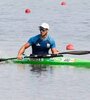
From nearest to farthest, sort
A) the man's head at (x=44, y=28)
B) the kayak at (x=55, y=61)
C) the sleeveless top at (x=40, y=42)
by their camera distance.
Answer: the man's head at (x=44, y=28)
the sleeveless top at (x=40, y=42)
the kayak at (x=55, y=61)

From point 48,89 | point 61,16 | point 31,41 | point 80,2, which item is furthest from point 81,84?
point 80,2

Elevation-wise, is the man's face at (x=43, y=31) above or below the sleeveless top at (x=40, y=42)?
above

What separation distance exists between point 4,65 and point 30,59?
0.91 meters

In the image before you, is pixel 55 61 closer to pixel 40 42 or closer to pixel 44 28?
pixel 40 42

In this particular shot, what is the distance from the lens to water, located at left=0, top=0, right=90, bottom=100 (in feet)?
63.9

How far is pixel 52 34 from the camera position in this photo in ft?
110

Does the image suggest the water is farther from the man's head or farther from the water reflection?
the man's head

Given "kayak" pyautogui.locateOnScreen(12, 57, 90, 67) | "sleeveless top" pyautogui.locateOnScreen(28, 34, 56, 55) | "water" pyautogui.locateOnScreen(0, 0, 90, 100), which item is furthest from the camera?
"kayak" pyautogui.locateOnScreen(12, 57, 90, 67)

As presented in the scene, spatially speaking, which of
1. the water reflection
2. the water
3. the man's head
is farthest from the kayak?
the man's head

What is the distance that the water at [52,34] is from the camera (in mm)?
19469

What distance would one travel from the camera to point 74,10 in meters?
45.9

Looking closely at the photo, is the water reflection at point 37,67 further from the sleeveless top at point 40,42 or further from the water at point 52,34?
the sleeveless top at point 40,42

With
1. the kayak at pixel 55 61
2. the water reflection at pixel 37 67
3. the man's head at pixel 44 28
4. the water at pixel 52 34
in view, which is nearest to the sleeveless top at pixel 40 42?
the man's head at pixel 44 28

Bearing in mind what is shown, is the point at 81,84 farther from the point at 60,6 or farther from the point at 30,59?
the point at 60,6
